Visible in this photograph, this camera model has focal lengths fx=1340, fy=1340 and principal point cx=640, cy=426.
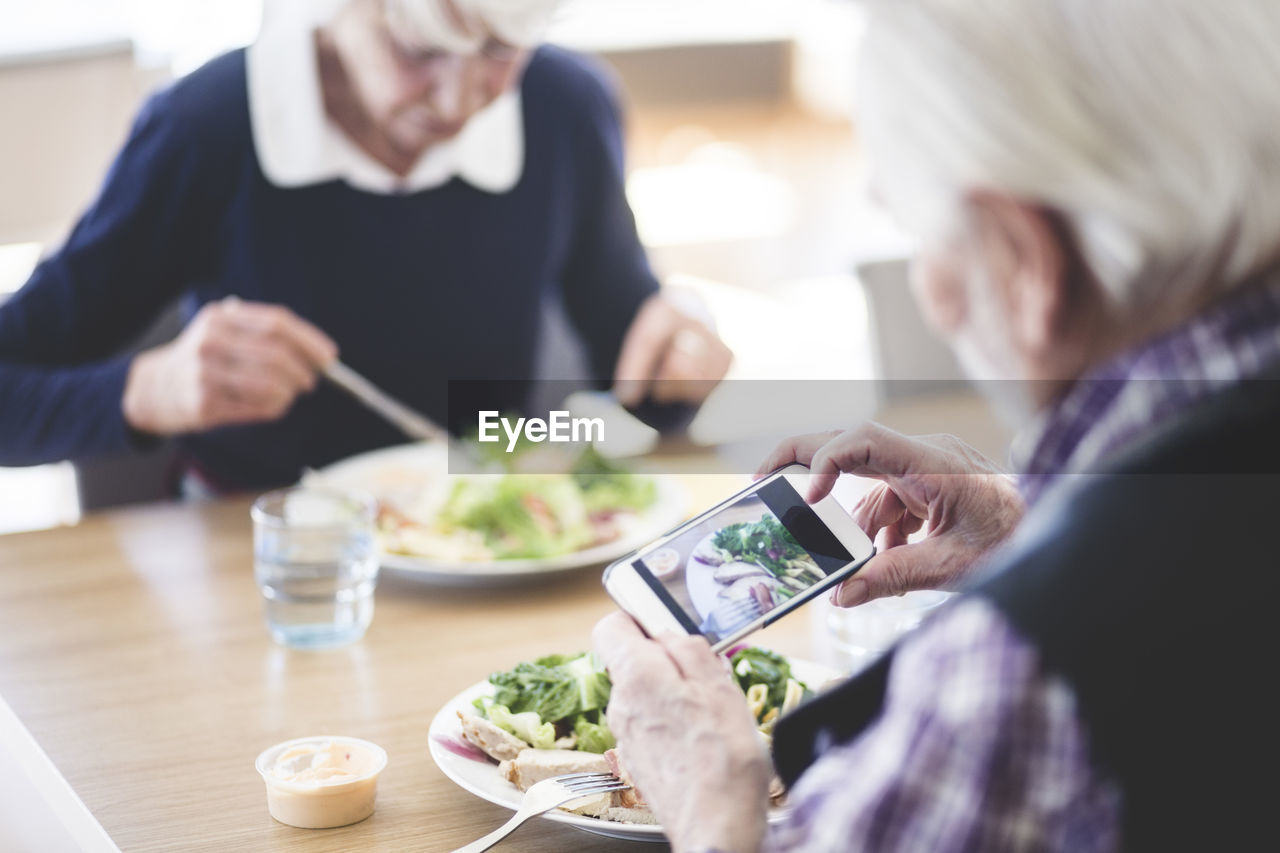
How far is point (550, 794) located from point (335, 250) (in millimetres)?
1259

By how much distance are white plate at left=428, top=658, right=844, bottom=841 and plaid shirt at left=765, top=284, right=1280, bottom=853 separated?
271 mm

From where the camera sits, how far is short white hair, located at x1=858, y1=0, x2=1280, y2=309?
1.85 feet

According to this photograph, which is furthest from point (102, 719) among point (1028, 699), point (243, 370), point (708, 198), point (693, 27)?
point (693, 27)

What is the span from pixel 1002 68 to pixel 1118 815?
12.7 inches

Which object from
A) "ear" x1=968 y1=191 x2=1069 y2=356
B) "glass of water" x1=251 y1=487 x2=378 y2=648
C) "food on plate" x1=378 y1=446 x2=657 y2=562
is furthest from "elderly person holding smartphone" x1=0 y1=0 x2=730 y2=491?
"ear" x1=968 y1=191 x2=1069 y2=356

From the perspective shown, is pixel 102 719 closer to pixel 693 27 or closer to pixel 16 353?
pixel 16 353

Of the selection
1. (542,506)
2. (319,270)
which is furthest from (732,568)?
(319,270)

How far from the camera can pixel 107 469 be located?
6.27 ft

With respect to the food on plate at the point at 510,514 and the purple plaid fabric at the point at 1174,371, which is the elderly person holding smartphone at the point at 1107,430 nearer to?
the purple plaid fabric at the point at 1174,371

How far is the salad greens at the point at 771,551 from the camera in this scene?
887mm

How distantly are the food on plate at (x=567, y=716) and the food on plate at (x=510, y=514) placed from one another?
1.25 ft

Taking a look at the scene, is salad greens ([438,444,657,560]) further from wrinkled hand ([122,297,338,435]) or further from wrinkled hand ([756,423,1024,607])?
wrinkled hand ([756,423,1024,607])

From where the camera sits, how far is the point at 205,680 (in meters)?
1.19

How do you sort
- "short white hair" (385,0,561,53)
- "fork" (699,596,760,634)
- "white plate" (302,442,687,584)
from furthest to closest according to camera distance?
"short white hair" (385,0,561,53) → "white plate" (302,442,687,584) → "fork" (699,596,760,634)
